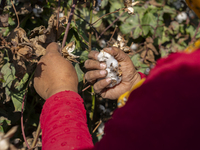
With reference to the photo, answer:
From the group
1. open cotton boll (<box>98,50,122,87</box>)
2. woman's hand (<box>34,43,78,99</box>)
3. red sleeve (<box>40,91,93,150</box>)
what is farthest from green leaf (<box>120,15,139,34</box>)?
red sleeve (<box>40,91,93,150</box>)

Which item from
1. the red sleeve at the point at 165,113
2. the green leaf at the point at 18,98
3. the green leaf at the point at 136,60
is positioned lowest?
the green leaf at the point at 136,60

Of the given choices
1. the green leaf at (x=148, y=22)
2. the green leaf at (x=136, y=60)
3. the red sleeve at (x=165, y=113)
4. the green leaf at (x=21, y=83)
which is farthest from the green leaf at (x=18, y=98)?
the green leaf at (x=148, y=22)

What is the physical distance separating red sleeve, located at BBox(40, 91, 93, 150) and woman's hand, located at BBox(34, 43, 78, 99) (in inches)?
2.9

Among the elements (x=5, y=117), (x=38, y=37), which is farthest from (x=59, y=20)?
(x=5, y=117)

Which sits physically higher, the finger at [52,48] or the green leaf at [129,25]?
the finger at [52,48]

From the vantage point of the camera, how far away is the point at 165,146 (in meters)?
0.42

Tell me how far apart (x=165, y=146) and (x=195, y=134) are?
68mm

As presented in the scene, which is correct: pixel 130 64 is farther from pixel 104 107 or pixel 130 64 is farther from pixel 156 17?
pixel 156 17

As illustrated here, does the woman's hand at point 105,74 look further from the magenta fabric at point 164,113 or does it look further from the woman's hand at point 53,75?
the magenta fabric at point 164,113

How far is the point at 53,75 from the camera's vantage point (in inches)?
37.0

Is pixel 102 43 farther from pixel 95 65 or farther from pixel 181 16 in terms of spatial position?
pixel 181 16

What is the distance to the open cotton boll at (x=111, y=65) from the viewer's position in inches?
39.7

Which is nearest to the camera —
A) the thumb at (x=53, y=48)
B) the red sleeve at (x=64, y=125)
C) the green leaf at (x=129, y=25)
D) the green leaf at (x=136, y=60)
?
the red sleeve at (x=64, y=125)

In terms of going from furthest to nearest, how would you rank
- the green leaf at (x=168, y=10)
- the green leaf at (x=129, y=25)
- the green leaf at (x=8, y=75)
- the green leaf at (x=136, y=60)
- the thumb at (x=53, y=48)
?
the green leaf at (x=168, y=10), the green leaf at (x=129, y=25), the green leaf at (x=136, y=60), the green leaf at (x=8, y=75), the thumb at (x=53, y=48)
